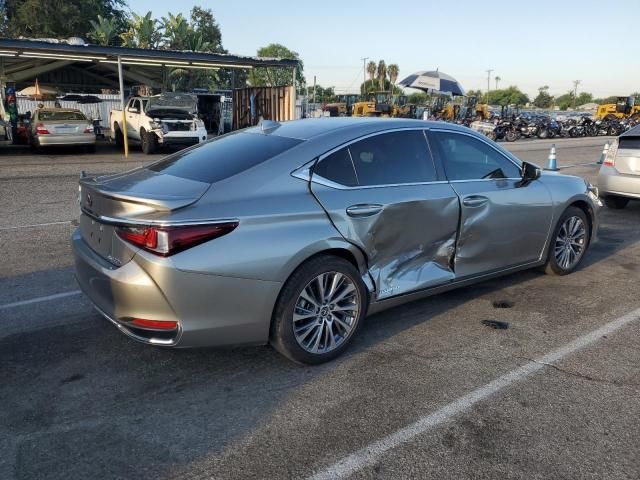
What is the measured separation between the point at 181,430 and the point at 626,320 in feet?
11.8

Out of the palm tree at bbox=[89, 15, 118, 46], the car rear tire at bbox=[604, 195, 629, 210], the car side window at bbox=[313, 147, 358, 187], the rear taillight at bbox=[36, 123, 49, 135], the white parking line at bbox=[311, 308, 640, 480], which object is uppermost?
the palm tree at bbox=[89, 15, 118, 46]

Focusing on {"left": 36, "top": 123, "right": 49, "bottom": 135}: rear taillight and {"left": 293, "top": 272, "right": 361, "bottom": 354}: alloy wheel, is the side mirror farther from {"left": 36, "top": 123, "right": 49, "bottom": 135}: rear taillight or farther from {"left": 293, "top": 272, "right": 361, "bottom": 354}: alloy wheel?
{"left": 36, "top": 123, "right": 49, "bottom": 135}: rear taillight

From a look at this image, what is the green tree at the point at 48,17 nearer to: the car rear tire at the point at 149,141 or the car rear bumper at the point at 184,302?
the car rear tire at the point at 149,141

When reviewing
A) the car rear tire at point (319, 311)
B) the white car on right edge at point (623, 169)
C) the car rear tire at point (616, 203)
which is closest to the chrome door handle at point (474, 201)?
the car rear tire at point (319, 311)

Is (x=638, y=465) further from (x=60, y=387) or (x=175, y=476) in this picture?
(x=60, y=387)

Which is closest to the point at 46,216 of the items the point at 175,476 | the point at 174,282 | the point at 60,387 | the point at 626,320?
the point at 60,387

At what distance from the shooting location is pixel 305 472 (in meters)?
2.51

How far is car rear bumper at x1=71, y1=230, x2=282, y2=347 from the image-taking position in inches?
116

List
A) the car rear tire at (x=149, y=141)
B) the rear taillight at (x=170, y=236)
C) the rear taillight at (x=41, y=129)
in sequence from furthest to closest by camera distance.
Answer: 1. the car rear tire at (x=149, y=141)
2. the rear taillight at (x=41, y=129)
3. the rear taillight at (x=170, y=236)

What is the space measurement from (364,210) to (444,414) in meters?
1.38

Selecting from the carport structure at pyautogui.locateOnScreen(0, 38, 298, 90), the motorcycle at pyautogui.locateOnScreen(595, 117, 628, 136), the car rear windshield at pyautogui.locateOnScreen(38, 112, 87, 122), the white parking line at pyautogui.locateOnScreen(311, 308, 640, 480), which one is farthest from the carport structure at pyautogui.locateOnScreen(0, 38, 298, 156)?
the motorcycle at pyautogui.locateOnScreen(595, 117, 628, 136)

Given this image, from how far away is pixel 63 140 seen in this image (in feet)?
53.8

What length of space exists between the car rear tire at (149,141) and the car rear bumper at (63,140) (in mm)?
1556

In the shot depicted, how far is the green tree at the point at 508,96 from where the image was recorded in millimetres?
105000
